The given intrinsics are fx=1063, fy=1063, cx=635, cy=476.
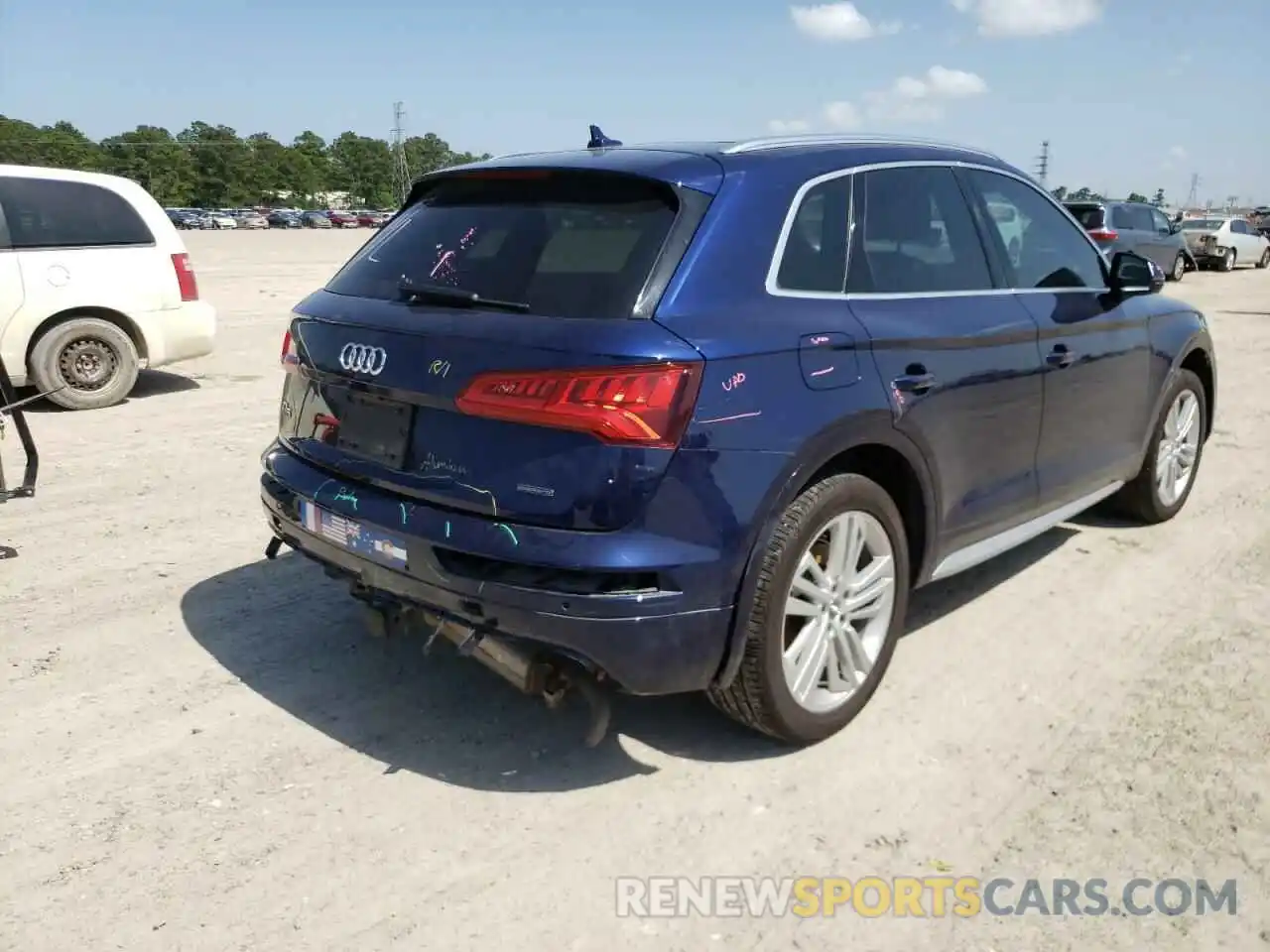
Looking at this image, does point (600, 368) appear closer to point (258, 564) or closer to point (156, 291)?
point (258, 564)

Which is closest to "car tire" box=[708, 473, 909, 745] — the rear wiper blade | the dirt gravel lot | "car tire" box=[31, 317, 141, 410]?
the dirt gravel lot

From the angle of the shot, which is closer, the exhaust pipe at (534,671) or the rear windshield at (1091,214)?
the exhaust pipe at (534,671)

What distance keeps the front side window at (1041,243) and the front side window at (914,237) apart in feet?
0.55

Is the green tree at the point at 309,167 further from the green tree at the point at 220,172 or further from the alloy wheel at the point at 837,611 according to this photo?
the alloy wheel at the point at 837,611

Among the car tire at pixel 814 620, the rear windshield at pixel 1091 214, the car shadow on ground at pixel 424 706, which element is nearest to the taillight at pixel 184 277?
the car shadow on ground at pixel 424 706

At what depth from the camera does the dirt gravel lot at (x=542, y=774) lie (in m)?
2.61

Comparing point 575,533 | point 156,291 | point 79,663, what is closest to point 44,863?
point 79,663

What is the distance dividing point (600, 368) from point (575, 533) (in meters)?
0.43

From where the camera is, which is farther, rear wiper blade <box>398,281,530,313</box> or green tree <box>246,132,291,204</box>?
green tree <box>246,132,291,204</box>

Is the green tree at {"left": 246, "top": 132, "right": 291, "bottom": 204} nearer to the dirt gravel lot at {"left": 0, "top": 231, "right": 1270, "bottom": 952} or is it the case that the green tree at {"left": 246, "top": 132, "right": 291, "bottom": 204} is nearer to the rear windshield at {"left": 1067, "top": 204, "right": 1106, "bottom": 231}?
the rear windshield at {"left": 1067, "top": 204, "right": 1106, "bottom": 231}

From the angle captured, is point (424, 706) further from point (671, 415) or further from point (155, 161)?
point (155, 161)

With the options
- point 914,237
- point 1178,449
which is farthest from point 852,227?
point 1178,449

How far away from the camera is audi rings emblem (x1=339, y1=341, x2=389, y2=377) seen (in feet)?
10.4

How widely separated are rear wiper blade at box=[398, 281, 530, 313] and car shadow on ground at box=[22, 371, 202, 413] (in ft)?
20.5
